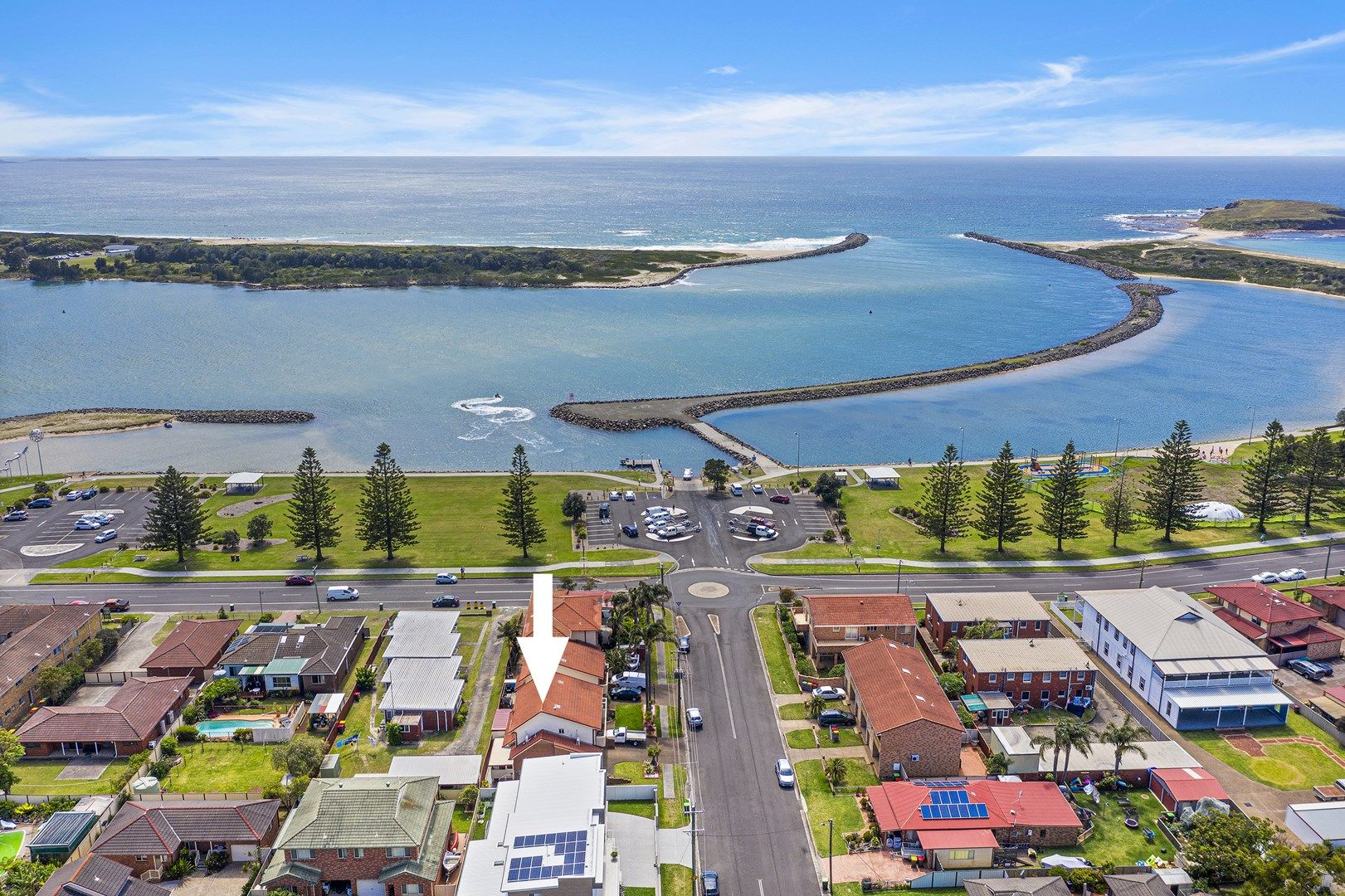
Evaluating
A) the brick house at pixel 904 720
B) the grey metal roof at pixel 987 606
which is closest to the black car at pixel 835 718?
the brick house at pixel 904 720

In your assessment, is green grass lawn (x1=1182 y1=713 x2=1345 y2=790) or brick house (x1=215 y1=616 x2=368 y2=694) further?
brick house (x1=215 y1=616 x2=368 y2=694)

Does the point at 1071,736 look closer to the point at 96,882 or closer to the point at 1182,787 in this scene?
the point at 1182,787

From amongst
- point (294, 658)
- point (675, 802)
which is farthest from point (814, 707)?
point (294, 658)

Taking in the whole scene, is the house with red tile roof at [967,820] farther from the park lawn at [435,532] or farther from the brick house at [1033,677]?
the park lawn at [435,532]

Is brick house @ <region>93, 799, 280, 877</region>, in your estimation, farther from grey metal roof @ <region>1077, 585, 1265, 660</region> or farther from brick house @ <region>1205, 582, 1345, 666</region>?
brick house @ <region>1205, 582, 1345, 666</region>

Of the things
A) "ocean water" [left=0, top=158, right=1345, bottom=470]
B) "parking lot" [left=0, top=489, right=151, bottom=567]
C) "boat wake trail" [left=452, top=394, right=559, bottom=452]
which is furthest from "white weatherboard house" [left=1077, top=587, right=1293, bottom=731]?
"parking lot" [left=0, top=489, right=151, bottom=567]
